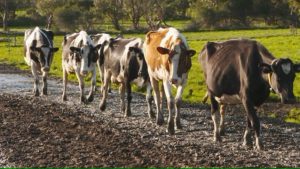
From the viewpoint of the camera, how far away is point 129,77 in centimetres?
1689

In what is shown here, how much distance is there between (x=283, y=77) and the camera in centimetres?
1155

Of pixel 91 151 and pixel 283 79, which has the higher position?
pixel 283 79

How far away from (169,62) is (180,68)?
1.02 feet

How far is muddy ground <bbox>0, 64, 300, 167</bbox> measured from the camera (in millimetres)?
11484

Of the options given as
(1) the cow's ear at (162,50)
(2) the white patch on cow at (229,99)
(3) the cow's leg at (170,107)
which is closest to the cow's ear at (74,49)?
(3) the cow's leg at (170,107)

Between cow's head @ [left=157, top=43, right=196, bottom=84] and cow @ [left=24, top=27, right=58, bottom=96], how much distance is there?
28.7ft

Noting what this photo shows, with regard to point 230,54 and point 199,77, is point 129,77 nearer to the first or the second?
point 230,54

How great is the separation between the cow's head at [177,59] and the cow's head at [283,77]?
2.95 metres

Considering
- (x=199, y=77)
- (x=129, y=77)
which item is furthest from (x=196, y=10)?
(x=129, y=77)

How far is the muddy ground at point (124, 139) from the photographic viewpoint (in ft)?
37.7

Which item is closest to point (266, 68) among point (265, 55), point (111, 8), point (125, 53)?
point (265, 55)

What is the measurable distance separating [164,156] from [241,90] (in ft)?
7.23

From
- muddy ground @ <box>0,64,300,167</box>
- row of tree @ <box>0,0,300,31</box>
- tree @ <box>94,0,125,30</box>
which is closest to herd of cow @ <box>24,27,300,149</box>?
muddy ground @ <box>0,64,300,167</box>

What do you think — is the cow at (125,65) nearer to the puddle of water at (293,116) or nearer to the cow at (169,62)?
the cow at (169,62)
